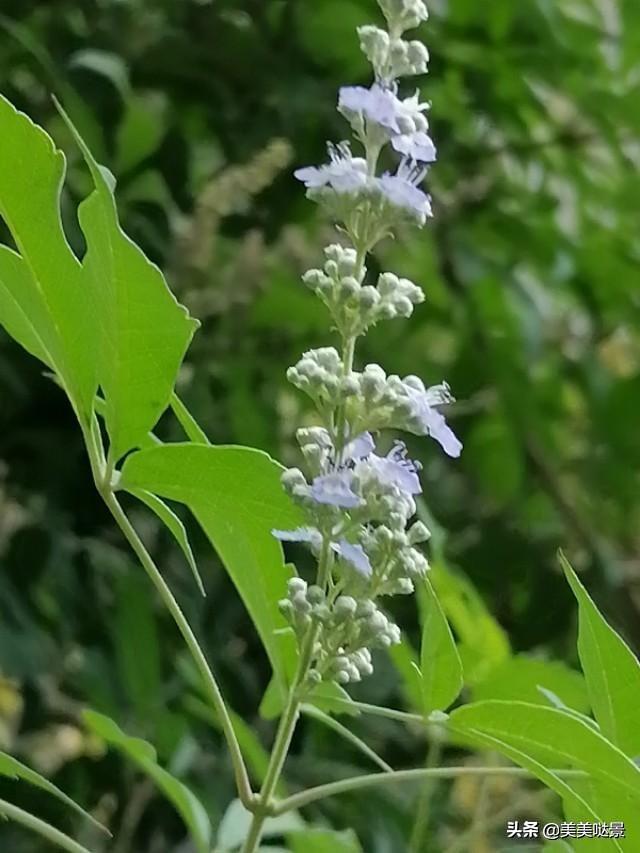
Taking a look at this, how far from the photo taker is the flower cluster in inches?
11.9

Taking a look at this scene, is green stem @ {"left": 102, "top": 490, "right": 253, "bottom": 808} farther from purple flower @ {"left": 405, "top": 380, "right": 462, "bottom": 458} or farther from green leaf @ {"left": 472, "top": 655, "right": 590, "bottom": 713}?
green leaf @ {"left": 472, "top": 655, "right": 590, "bottom": 713}

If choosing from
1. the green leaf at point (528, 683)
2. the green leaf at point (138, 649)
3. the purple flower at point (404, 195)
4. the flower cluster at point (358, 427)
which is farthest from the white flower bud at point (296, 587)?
the green leaf at point (138, 649)

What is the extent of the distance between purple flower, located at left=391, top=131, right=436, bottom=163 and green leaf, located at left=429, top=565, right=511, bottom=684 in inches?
10.6

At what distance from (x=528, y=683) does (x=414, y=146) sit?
29 cm

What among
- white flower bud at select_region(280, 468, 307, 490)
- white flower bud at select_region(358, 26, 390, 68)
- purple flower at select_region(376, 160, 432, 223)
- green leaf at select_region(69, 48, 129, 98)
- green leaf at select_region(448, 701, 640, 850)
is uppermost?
green leaf at select_region(69, 48, 129, 98)

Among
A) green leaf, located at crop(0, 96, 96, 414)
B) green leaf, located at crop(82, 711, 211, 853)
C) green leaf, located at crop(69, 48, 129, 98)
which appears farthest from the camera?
green leaf, located at crop(69, 48, 129, 98)

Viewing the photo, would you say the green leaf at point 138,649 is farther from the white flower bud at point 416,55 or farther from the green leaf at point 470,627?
the white flower bud at point 416,55

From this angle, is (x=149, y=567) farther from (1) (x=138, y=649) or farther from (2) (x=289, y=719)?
(1) (x=138, y=649)

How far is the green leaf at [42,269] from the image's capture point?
0.89ft

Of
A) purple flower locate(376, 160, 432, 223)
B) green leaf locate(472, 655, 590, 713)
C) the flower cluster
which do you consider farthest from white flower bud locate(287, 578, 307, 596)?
green leaf locate(472, 655, 590, 713)

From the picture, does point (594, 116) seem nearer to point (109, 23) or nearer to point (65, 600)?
point (109, 23)

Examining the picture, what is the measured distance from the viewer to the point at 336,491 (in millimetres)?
291

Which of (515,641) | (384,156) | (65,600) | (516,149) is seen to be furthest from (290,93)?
(515,641)

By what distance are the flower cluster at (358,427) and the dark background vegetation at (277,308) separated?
0.31 m
